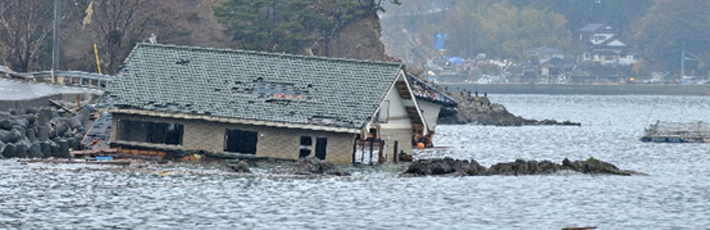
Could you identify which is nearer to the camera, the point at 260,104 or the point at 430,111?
the point at 260,104

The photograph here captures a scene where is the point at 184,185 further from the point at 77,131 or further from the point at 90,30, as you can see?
the point at 90,30

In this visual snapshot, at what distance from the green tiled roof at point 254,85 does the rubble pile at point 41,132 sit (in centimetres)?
309

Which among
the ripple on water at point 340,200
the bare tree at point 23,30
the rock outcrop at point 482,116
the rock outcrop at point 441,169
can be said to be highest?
the bare tree at point 23,30

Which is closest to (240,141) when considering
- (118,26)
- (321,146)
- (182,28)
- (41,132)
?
(321,146)

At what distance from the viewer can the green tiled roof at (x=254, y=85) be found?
2029 inches

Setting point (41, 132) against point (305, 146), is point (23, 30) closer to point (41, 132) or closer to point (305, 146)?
point (41, 132)

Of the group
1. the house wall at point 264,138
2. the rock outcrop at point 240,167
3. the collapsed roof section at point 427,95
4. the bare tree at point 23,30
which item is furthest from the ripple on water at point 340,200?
the bare tree at point 23,30

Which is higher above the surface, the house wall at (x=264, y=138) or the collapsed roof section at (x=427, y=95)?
the collapsed roof section at (x=427, y=95)

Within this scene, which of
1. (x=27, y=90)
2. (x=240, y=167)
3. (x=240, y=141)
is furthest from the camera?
(x=27, y=90)

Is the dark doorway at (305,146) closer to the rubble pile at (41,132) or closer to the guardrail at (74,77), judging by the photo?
the rubble pile at (41,132)

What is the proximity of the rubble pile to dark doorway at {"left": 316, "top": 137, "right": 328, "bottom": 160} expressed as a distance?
30.7 feet

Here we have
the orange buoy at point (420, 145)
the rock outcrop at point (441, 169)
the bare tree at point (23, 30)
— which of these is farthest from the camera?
the bare tree at point (23, 30)

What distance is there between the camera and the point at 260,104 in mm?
52250

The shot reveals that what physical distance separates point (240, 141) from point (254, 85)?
2.08 meters
